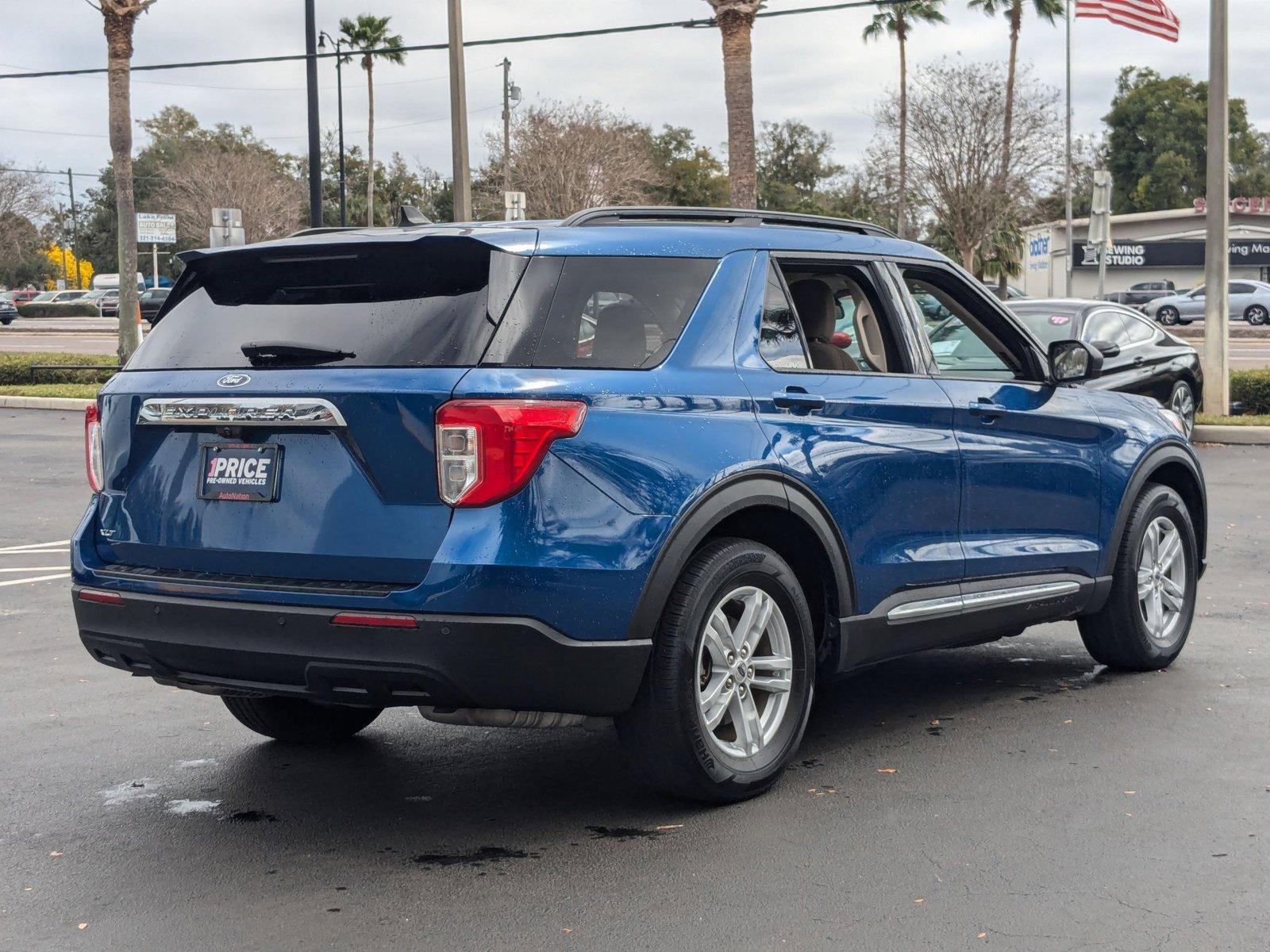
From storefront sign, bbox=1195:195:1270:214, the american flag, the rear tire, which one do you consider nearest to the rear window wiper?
the rear tire

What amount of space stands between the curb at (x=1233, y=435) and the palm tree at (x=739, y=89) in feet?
22.1

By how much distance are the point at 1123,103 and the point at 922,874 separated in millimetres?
98804

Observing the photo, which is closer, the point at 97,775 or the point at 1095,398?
the point at 97,775

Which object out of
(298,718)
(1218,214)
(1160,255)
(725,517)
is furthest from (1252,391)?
(1160,255)

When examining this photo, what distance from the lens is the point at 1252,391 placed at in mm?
20750

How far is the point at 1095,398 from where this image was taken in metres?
6.77

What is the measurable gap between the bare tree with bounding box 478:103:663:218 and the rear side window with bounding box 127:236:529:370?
54.4m

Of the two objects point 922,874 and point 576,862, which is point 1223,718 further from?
point 576,862

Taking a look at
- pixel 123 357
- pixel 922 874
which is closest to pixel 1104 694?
pixel 922 874

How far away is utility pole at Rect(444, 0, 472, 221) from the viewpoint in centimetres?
2116

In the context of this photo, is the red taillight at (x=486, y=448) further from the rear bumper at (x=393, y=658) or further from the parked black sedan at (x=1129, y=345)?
the parked black sedan at (x=1129, y=345)

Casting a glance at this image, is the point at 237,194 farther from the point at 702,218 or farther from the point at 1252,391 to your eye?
the point at 702,218

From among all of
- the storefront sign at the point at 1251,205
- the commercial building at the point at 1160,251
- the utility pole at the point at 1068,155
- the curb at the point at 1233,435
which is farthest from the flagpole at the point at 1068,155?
the curb at the point at 1233,435

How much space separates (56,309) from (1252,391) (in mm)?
63209
